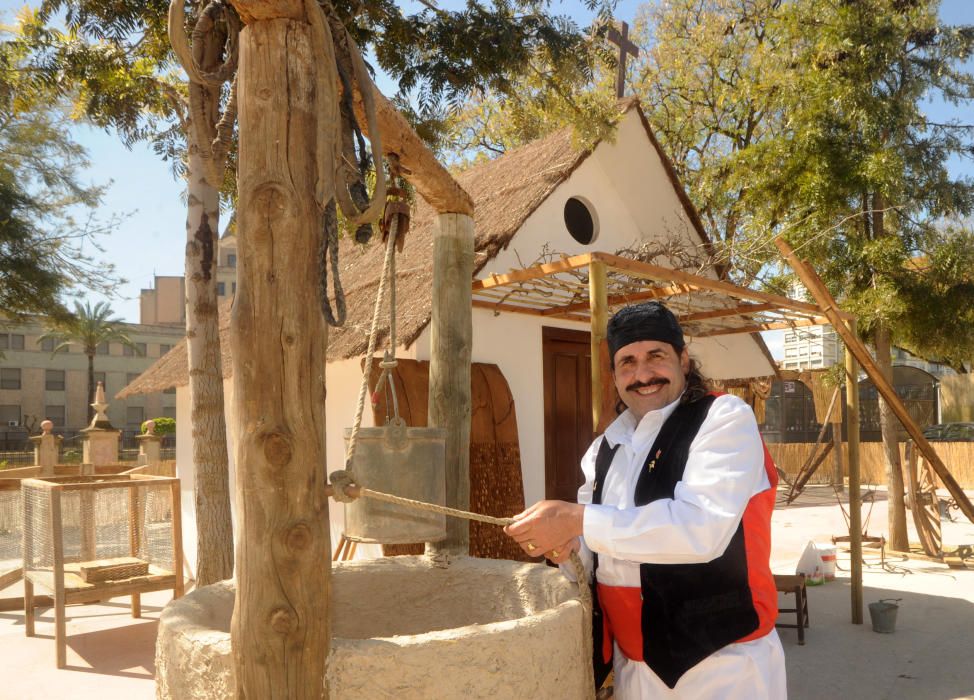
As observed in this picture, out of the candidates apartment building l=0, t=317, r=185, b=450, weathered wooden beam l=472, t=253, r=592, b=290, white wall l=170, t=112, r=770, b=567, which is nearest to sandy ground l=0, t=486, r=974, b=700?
Answer: white wall l=170, t=112, r=770, b=567

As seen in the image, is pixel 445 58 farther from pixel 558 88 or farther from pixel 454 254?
pixel 454 254

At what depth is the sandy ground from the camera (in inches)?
196

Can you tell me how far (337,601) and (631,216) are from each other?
6742mm

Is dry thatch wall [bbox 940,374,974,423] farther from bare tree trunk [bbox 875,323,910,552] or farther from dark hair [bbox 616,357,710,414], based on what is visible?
dark hair [bbox 616,357,710,414]

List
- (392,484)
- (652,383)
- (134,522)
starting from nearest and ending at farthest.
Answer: (652,383), (392,484), (134,522)

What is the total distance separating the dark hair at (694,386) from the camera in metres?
2.36

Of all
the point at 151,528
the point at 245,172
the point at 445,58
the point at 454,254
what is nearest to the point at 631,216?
the point at 445,58

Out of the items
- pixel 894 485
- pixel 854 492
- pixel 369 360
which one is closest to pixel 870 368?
pixel 854 492

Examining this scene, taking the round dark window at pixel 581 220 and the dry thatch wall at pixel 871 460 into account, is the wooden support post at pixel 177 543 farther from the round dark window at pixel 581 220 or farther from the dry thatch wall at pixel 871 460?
the dry thatch wall at pixel 871 460

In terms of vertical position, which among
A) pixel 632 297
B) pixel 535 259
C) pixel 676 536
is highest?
pixel 535 259

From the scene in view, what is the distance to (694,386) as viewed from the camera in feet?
7.92

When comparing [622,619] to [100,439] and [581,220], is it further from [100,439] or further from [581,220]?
[100,439]

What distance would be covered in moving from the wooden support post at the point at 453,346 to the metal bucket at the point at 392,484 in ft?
4.59

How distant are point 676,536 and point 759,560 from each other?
350 millimetres
